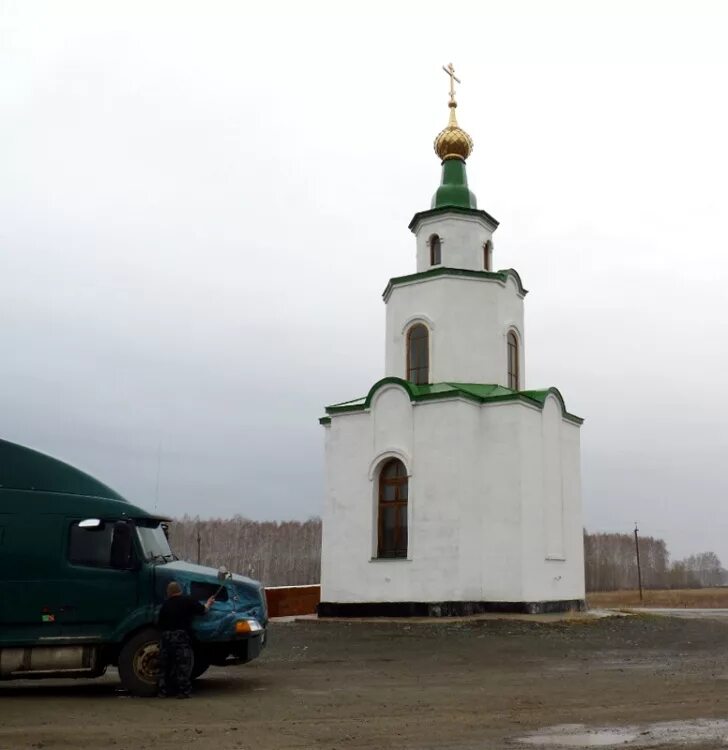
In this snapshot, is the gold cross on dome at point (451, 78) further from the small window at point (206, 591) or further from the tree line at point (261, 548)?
the tree line at point (261, 548)

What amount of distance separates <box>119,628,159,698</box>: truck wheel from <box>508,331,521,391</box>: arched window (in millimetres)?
15014

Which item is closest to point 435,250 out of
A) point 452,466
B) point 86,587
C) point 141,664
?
point 452,466

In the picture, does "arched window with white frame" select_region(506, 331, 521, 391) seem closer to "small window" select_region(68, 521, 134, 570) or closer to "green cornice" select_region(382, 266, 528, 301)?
"green cornice" select_region(382, 266, 528, 301)

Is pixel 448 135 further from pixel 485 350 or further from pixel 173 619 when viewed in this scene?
pixel 173 619

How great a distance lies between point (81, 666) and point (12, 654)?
0.75 metres

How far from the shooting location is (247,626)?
34.2ft

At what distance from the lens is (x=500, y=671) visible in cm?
1205

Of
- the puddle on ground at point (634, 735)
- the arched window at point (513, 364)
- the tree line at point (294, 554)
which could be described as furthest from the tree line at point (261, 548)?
the puddle on ground at point (634, 735)

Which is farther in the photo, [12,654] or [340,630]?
[340,630]

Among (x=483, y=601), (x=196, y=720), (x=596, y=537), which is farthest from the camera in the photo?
(x=596, y=537)

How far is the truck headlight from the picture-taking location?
1036 centimetres

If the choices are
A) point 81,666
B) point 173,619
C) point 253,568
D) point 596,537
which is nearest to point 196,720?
point 173,619

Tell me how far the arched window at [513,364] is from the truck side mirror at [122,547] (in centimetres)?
1469

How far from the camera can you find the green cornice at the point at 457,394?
20719mm
